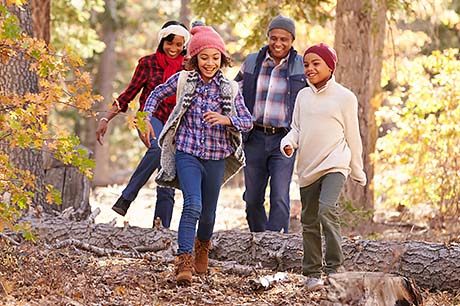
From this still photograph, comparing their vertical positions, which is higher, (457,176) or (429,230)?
(457,176)

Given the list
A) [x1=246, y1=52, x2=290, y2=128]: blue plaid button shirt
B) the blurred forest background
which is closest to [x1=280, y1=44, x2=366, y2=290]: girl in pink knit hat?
[x1=246, y1=52, x2=290, y2=128]: blue plaid button shirt

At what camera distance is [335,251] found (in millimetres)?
5824

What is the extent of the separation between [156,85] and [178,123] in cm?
160

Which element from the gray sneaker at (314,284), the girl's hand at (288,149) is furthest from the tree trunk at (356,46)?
the gray sneaker at (314,284)

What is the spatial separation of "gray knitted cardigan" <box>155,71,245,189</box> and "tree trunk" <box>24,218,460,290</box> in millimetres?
909

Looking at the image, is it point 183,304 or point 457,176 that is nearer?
point 183,304

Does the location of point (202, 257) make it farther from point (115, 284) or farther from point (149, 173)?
point (149, 173)

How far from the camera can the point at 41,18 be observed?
460 inches

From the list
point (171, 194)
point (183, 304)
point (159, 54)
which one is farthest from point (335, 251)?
point (159, 54)

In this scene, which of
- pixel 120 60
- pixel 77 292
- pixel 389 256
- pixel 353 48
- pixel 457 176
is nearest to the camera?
pixel 77 292

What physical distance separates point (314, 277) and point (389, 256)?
2.34 feet

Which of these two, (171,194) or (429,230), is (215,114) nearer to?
(171,194)

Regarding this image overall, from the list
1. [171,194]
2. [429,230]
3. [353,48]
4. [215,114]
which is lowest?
[429,230]

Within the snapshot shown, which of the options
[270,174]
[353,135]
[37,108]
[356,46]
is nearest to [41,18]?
[356,46]
